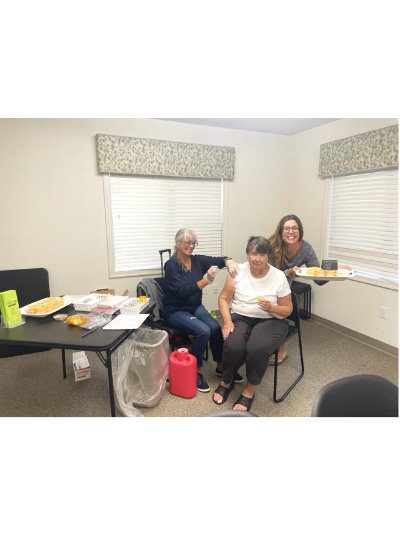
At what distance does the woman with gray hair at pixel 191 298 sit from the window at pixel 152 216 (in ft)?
3.09

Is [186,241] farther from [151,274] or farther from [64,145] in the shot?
[64,145]

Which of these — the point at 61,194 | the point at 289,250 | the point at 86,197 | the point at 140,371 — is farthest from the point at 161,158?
the point at 140,371

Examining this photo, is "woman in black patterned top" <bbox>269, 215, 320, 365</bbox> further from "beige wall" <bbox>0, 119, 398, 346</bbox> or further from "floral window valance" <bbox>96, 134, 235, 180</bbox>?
"floral window valance" <bbox>96, 134, 235, 180</bbox>

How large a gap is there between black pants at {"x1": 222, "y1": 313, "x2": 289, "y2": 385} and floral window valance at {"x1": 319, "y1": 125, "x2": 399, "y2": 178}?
5.95ft

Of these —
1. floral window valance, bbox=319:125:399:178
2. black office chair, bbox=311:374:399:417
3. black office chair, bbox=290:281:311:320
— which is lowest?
black office chair, bbox=290:281:311:320

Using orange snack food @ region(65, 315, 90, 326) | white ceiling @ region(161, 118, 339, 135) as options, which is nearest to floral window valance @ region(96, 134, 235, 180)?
white ceiling @ region(161, 118, 339, 135)

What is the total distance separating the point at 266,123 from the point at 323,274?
74.4 inches

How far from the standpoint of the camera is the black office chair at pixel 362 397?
949 millimetres

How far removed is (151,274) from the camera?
3244 mm

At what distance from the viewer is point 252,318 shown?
2.07m

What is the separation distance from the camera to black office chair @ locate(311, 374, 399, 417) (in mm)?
949

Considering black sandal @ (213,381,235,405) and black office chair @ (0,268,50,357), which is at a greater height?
black office chair @ (0,268,50,357)
